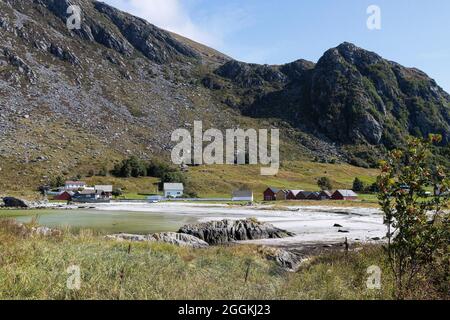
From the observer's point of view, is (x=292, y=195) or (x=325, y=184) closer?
(x=292, y=195)

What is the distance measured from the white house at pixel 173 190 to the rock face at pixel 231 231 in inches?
3000

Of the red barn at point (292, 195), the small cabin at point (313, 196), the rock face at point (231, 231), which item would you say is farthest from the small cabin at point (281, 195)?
the rock face at point (231, 231)

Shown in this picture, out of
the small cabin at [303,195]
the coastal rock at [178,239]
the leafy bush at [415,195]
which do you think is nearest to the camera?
the leafy bush at [415,195]

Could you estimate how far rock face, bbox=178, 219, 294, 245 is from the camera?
33.8 m

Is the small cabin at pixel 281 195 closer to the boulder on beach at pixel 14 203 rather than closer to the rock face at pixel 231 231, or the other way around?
the boulder on beach at pixel 14 203

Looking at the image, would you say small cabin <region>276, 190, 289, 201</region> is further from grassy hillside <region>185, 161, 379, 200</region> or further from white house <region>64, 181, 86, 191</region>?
white house <region>64, 181, 86, 191</region>

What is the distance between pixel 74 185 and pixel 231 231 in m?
84.4

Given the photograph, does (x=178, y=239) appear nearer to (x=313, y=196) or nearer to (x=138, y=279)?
(x=138, y=279)

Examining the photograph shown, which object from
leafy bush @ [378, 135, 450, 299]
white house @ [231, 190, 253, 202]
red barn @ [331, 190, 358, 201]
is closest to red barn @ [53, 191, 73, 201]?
white house @ [231, 190, 253, 202]

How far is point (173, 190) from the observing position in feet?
379

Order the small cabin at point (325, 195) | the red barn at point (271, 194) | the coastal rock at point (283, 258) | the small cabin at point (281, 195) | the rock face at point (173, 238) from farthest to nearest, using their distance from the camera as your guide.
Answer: the small cabin at point (325, 195) → the red barn at point (271, 194) → the small cabin at point (281, 195) → the rock face at point (173, 238) → the coastal rock at point (283, 258)

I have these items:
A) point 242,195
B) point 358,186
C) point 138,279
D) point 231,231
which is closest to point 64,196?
point 242,195

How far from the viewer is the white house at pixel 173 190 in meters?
113

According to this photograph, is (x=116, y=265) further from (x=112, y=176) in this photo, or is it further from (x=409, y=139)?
(x=112, y=176)
